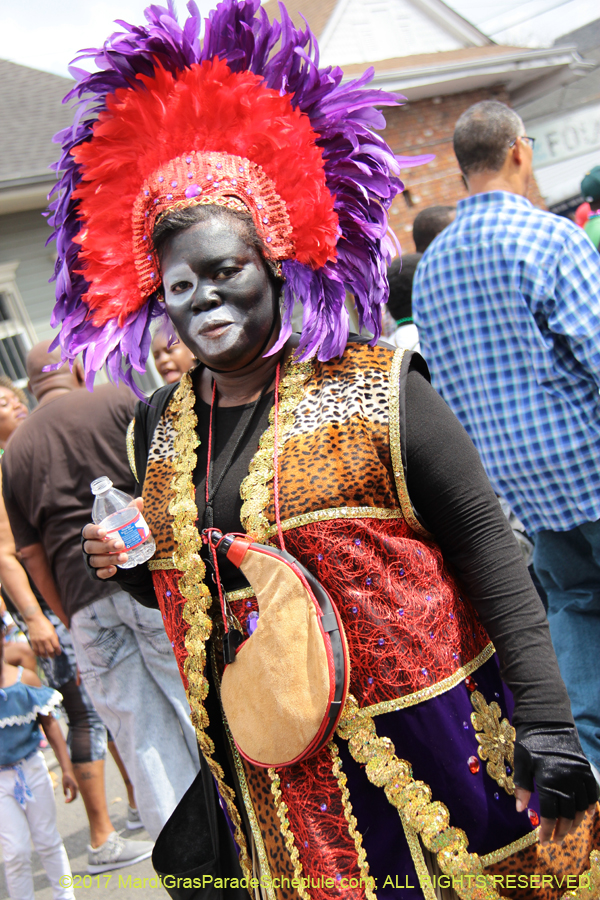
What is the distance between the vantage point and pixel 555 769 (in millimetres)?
1407

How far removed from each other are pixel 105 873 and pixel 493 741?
2915 millimetres

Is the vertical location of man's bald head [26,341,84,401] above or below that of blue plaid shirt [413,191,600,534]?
above

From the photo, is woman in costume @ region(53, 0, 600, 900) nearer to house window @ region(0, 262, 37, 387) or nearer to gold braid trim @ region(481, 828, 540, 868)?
gold braid trim @ region(481, 828, 540, 868)

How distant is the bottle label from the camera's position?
1704 millimetres

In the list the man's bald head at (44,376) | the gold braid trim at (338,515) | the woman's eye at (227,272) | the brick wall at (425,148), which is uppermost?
the brick wall at (425,148)

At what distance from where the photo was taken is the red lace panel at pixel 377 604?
4.98ft

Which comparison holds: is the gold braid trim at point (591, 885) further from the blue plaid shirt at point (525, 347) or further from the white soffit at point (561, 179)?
the white soffit at point (561, 179)

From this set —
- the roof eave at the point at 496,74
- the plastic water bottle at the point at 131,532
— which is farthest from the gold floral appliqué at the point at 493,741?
the roof eave at the point at 496,74

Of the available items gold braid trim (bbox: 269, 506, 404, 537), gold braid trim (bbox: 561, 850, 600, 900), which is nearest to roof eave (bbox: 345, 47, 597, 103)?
gold braid trim (bbox: 269, 506, 404, 537)

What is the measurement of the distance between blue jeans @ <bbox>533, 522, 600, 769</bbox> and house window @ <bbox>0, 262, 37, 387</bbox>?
8204 mm

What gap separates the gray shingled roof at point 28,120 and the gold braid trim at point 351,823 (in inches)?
343

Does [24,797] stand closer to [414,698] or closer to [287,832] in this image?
[287,832]

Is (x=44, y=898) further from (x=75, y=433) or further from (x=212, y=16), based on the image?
(x=212, y=16)

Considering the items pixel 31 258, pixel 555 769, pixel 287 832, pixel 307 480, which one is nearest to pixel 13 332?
pixel 31 258
